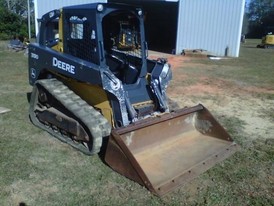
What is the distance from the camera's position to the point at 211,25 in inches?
660

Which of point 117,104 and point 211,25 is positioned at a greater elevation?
point 211,25

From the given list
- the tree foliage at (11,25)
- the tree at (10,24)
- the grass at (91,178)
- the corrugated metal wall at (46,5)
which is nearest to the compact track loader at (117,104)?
the grass at (91,178)

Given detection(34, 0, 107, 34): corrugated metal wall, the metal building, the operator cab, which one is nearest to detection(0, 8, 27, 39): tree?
detection(34, 0, 107, 34): corrugated metal wall

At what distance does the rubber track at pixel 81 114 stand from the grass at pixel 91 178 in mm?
112

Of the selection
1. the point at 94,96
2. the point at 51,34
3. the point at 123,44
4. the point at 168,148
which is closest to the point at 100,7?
the point at 123,44

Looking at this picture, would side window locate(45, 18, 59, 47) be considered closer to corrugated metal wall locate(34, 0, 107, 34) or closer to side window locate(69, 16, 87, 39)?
side window locate(69, 16, 87, 39)

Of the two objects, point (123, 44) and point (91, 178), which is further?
point (123, 44)

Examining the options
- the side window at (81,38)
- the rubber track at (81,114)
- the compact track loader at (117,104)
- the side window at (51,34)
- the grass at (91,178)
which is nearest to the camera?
the grass at (91,178)

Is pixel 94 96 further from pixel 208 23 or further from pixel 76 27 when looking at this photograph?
pixel 208 23

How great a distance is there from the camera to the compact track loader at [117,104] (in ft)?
13.7

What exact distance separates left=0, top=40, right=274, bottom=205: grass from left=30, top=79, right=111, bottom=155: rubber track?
11 cm

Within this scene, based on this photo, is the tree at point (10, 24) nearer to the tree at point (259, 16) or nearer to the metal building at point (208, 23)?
the metal building at point (208, 23)

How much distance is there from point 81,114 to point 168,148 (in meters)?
1.22

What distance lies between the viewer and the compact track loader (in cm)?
417
